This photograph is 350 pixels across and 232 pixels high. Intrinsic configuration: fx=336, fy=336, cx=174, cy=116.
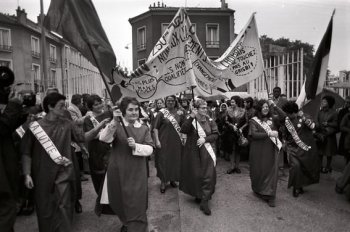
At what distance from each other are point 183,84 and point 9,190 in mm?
2775

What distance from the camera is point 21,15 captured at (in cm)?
2969

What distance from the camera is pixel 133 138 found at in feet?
13.0

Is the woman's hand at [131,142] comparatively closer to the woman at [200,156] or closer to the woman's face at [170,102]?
the woman at [200,156]

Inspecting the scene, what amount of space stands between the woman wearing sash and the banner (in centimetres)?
137

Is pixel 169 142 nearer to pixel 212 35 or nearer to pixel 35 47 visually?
pixel 212 35

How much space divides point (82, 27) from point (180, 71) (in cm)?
197

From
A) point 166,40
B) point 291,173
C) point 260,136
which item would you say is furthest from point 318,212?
point 166,40

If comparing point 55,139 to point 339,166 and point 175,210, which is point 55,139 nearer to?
point 175,210

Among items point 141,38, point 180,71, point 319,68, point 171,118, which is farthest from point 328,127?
point 141,38

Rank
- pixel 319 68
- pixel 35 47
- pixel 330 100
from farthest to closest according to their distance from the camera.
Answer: pixel 35 47
pixel 330 100
pixel 319 68

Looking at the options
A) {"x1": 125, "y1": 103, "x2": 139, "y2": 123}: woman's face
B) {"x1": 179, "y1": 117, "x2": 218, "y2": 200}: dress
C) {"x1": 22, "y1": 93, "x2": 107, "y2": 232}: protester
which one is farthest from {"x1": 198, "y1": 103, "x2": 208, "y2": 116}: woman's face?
{"x1": 22, "y1": 93, "x2": 107, "y2": 232}: protester

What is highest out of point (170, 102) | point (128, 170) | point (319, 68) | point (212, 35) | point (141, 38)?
point (212, 35)

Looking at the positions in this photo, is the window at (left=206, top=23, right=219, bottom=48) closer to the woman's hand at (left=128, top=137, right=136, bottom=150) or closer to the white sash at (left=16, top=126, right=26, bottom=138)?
the white sash at (left=16, top=126, right=26, bottom=138)

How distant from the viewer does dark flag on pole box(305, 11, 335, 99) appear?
6078mm
